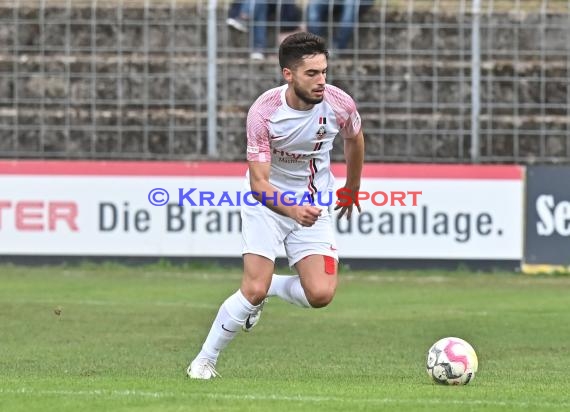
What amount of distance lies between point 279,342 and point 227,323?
350 cm

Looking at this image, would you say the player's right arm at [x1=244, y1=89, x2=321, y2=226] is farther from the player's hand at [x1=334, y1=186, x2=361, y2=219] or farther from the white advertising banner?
the white advertising banner

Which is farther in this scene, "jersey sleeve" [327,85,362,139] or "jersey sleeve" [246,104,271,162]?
"jersey sleeve" [327,85,362,139]

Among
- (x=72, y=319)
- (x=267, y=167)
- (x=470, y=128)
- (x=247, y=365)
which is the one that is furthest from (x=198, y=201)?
(x=267, y=167)

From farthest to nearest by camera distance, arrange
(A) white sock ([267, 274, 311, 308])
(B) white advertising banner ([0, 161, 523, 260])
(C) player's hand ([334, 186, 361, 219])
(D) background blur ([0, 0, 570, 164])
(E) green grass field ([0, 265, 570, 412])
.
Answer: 1. (D) background blur ([0, 0, 570, 164])
2. (B) white advertising banner ([0, 161, 523, 260])
3. (C) player's hand ([334, 186, 361, 219])
4. (A) white sock ([267, 274, 311, 308])
5. (E) green grass field ([0, 265, 570, 412])

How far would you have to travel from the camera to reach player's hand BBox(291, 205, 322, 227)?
8.60 m

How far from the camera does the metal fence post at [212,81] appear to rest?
65.2 feet

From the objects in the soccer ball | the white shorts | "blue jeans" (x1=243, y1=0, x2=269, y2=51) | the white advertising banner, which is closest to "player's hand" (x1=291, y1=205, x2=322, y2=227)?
the white shorts

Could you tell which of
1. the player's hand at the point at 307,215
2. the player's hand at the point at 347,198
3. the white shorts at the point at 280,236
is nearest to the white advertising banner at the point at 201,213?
the player's hand at the point at 347,198

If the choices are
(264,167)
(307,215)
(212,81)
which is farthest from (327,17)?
(307,215)

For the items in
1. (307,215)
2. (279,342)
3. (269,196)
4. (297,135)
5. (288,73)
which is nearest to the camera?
(307,215)

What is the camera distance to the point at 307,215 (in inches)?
339

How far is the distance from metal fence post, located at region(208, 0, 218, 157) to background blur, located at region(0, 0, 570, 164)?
0.02m

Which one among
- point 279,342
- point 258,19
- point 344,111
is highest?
point 258,19

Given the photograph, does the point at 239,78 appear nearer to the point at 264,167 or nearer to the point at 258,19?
the point at 258,19
